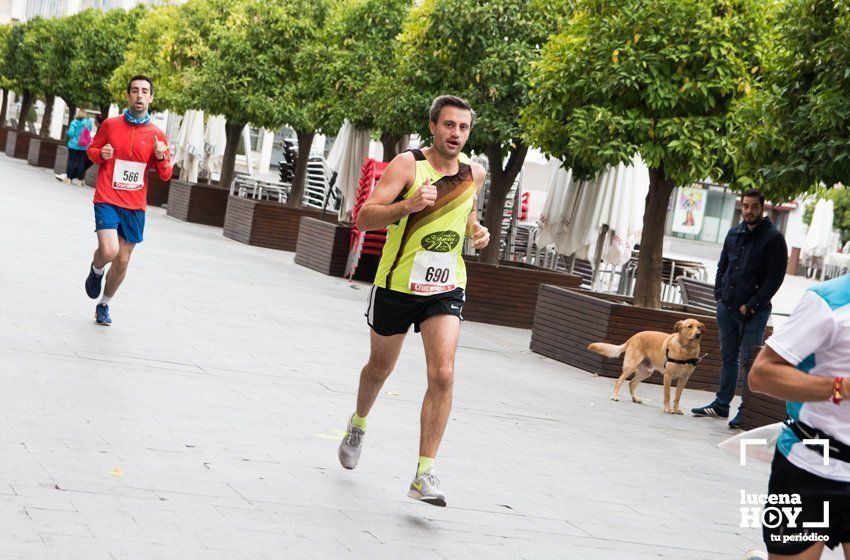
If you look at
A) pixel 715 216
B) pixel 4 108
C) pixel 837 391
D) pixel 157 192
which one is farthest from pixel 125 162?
pixel 715 216

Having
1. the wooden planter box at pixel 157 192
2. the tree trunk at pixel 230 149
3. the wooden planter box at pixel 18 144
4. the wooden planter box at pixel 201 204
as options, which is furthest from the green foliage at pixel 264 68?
the wooden planter box at pixel 18 144

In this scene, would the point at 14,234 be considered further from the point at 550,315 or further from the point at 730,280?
the point at 730,280

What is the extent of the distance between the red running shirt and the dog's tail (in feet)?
14.1

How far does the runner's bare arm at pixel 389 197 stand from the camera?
630cm

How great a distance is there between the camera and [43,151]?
40.7 meters

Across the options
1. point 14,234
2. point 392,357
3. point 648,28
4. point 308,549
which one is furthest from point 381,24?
point 308,549

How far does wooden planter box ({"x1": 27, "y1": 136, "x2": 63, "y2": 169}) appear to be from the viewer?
4047 centimetres

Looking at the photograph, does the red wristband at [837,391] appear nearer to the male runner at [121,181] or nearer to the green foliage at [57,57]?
the male runner at [121,181]

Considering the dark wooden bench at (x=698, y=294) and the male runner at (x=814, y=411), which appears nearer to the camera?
the male runner at (x=814, y=411)

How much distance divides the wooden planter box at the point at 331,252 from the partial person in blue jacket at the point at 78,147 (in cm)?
1462

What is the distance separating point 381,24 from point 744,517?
17.5m

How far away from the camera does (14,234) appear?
56.2 feet

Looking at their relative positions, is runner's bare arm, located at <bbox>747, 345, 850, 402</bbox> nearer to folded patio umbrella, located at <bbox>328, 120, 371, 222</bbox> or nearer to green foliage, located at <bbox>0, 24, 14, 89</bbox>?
folded patio umbrella, located at <bbox>328, 120, 371, 222</bbox>

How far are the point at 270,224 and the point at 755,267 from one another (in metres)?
13.8
